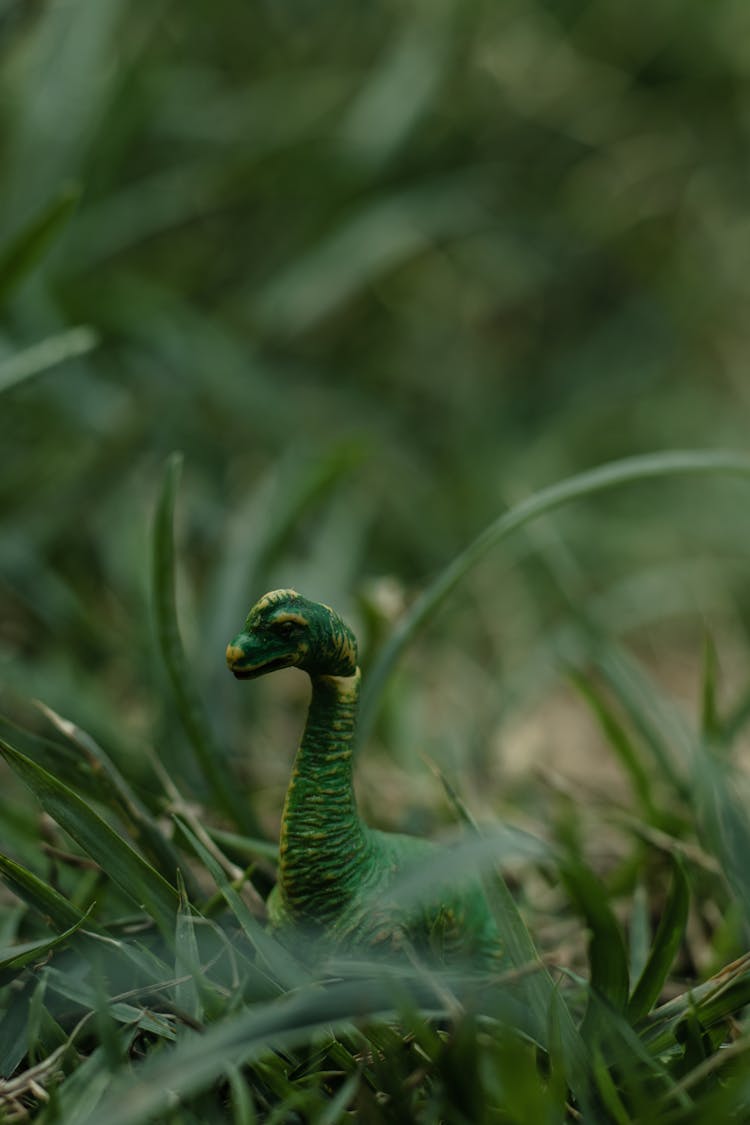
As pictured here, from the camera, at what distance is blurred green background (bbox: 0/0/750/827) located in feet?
5.13

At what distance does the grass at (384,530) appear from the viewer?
0.76 meters

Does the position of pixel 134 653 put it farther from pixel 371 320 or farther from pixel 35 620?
pixel 371 320

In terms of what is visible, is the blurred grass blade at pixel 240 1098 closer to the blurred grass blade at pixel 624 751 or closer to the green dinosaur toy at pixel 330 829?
the green dinosaur toy at pixel 330 829

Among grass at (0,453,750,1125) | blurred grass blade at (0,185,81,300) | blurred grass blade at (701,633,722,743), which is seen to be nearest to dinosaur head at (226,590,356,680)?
grass at (0,453,750,1125)

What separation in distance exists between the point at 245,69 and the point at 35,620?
158cm

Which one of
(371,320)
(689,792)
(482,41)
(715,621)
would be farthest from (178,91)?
(689,792)

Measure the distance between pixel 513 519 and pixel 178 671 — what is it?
0.34m

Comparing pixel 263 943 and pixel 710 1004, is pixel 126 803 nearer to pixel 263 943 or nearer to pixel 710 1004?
pixel 263 943

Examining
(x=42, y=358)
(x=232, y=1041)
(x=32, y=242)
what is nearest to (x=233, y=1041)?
(x=232, y=1041)

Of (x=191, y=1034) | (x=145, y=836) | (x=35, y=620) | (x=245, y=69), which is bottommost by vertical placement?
(x=191, y=1034)

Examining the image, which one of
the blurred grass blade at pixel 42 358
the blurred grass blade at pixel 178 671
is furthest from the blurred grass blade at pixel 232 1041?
the blurred grass blade at pixel 42 358

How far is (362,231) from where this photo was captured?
2268 mm

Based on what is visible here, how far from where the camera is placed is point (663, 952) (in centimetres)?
81

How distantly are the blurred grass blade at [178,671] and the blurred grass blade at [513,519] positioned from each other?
0.16m
